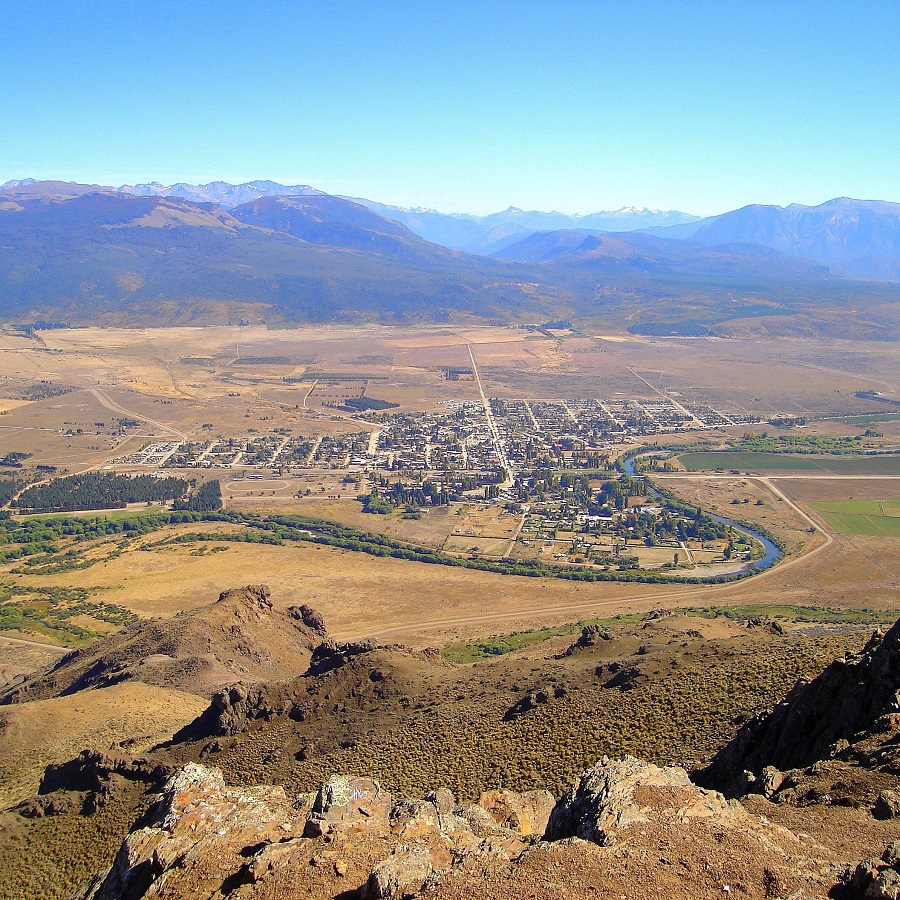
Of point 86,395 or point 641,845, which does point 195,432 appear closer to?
point 86,395

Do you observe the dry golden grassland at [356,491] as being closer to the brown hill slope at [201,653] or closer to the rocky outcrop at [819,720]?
the brown hill slope at [201,653]

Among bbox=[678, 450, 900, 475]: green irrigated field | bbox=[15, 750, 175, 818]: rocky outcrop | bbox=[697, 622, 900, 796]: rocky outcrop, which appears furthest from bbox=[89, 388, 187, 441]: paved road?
bbox=[697, 622, 900, 796]: rocky outcrop

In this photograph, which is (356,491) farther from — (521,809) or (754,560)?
(521,809)

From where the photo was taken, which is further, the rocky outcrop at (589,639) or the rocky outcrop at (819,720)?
the rocky outcrop at (589,639)

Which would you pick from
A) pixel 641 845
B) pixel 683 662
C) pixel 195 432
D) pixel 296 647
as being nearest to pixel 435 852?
pixel 641 845

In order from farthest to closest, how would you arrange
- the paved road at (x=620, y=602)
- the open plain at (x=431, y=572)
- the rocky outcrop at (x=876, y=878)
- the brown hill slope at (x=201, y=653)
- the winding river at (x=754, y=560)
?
1. the winding river at (x=754, y=560)
2. the paved road at (x=620, y=602)
3. the brown hill slope at (x=201, y=653)
4. the open plain at (x=431, y=572)
5. the rocky outcrop at (x=876, y=878)

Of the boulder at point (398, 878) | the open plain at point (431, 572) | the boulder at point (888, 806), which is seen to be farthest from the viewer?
the open plain at point (431, 572)

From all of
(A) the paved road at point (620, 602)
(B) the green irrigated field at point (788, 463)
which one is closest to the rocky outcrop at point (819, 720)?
(A) the paved road at point (620, 602)
